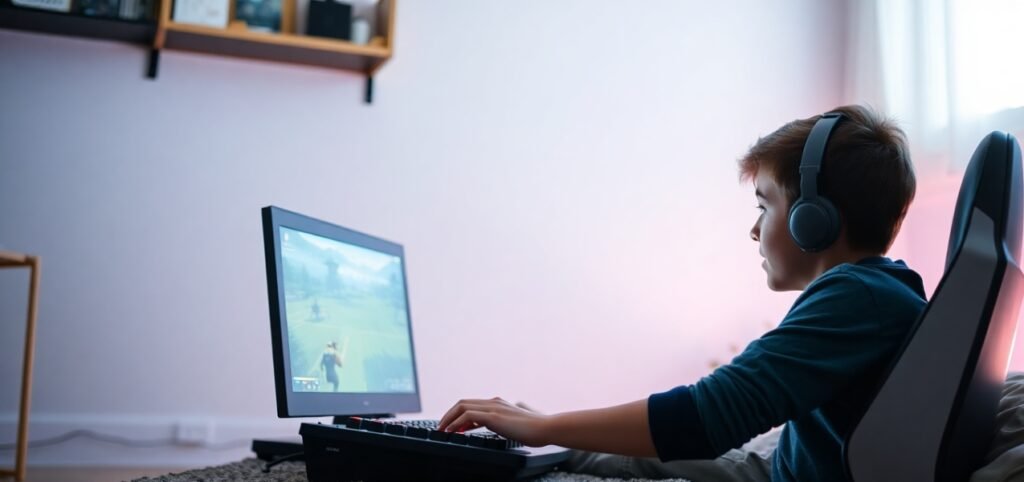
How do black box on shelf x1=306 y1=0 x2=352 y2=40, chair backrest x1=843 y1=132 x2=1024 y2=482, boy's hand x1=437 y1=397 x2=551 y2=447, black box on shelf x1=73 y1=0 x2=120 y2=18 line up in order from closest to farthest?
chair backrest x1=843 y1=132 x2=1024 y2=482
boy's hand x1=437 y1=397 x2=551 y2=447
black box on shelf x1=73 y1=0 x2=120 y2=18
black box on shelf x1=306 y1=0 x2=352 y2=40

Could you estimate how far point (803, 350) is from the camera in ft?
2.55

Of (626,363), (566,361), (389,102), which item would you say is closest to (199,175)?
(389,102)

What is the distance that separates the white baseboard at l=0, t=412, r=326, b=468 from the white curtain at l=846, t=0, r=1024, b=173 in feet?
6.75

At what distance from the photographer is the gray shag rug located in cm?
90

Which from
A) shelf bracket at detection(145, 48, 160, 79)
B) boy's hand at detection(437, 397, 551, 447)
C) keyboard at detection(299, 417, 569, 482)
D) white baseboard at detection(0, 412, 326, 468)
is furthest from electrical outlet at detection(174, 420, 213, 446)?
boy's hand at detection(437, 397, 551, 447)

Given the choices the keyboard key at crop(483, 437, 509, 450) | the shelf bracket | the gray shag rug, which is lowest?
the gray shag rug

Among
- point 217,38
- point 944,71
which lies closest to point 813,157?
point 944,71

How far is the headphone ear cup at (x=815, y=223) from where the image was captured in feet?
2.91

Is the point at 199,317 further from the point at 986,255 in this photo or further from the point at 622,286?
the point at 986,255

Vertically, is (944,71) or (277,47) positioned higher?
(277,47)

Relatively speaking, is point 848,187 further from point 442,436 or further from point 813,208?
point 442,436

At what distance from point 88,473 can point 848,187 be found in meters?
2.16

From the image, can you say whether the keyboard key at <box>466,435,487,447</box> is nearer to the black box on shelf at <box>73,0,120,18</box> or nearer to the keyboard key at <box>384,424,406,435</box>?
the keyboard key at <box>384,424,406,435</box>

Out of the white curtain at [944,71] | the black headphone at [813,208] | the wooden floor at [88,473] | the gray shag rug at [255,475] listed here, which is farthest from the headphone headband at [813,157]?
the wooden floor at [88,473]
